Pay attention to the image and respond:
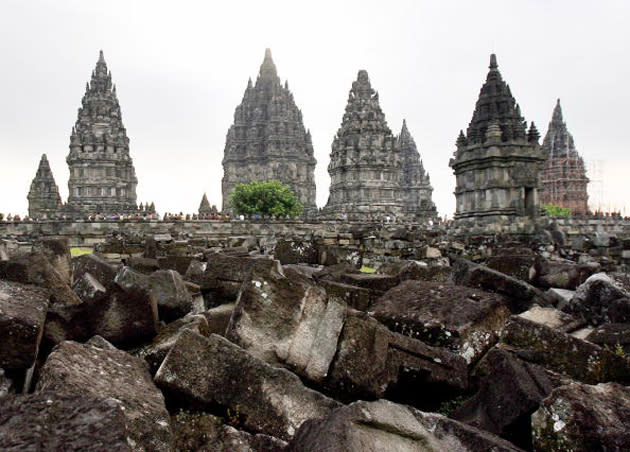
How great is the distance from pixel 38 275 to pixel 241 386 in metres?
2.23

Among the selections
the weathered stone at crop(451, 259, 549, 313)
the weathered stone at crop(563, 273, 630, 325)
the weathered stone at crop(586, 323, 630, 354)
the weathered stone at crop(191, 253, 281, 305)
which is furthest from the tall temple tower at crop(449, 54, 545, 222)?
the weathered stone at crop(586, 323, 630, 354)

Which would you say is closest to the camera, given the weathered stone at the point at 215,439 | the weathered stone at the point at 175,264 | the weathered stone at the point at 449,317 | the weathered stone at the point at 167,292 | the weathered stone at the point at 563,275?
the weathered stone at the point at 215,439

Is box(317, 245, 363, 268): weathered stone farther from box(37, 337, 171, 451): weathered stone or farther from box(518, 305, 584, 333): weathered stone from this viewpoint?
box(37, 337, 171, 451): weathered stone

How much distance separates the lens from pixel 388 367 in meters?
2.76

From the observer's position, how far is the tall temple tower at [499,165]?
13.5m

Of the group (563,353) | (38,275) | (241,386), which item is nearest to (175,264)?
(38,275)

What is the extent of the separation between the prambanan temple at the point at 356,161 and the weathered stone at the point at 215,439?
12428 millimetres

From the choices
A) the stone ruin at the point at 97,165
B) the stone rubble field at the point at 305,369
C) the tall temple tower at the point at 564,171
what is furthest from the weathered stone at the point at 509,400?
the tall temple tower at the point at 564,171

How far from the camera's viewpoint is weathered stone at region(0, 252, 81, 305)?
138 inches

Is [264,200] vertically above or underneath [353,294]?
above

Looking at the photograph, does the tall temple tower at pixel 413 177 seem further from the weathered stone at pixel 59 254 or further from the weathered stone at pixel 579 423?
the weathered stone at pixel 579 423

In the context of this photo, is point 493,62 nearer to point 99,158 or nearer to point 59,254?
point 59,254

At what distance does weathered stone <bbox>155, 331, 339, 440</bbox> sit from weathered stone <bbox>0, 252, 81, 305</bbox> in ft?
4.71

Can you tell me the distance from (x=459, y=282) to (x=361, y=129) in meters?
41.0
